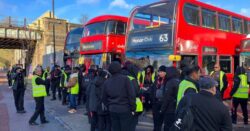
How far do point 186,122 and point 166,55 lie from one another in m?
6.45

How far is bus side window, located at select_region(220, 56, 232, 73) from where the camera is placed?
11.6 m

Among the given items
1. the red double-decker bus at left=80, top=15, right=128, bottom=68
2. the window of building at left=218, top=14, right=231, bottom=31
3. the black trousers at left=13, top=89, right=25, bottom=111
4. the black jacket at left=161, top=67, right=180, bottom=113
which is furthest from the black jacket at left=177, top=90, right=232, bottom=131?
the black trousers at left=13, top=89, right=25, bottom=111

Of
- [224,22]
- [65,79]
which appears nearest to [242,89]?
[224,22]

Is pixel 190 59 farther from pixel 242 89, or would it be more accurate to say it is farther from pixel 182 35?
pixel 242 89

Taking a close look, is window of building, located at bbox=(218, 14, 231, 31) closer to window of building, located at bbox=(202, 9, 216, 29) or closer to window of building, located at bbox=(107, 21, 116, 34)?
window of building, located at bbox=(202, 9, 216, 29)

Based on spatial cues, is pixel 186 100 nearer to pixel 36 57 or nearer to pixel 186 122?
pixel 186 122

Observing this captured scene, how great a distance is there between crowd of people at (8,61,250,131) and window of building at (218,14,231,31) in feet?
12.9

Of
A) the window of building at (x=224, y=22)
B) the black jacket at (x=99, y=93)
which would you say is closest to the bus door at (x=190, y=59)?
the window of building at (x=224, y=22)

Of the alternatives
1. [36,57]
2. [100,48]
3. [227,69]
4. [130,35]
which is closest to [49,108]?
[100,48]

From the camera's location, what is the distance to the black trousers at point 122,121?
17.1 feet

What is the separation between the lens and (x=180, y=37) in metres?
9.51

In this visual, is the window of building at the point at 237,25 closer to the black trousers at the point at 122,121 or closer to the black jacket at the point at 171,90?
the black jacket at the point at 171,90

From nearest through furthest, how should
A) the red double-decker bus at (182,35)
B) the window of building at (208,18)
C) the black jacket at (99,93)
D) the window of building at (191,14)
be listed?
the black jacket at (99,93) < the red double-decker bus at (182,35) < the window of building at (191,14) < the window of building at (208,18)

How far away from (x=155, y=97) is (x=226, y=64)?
655cm
